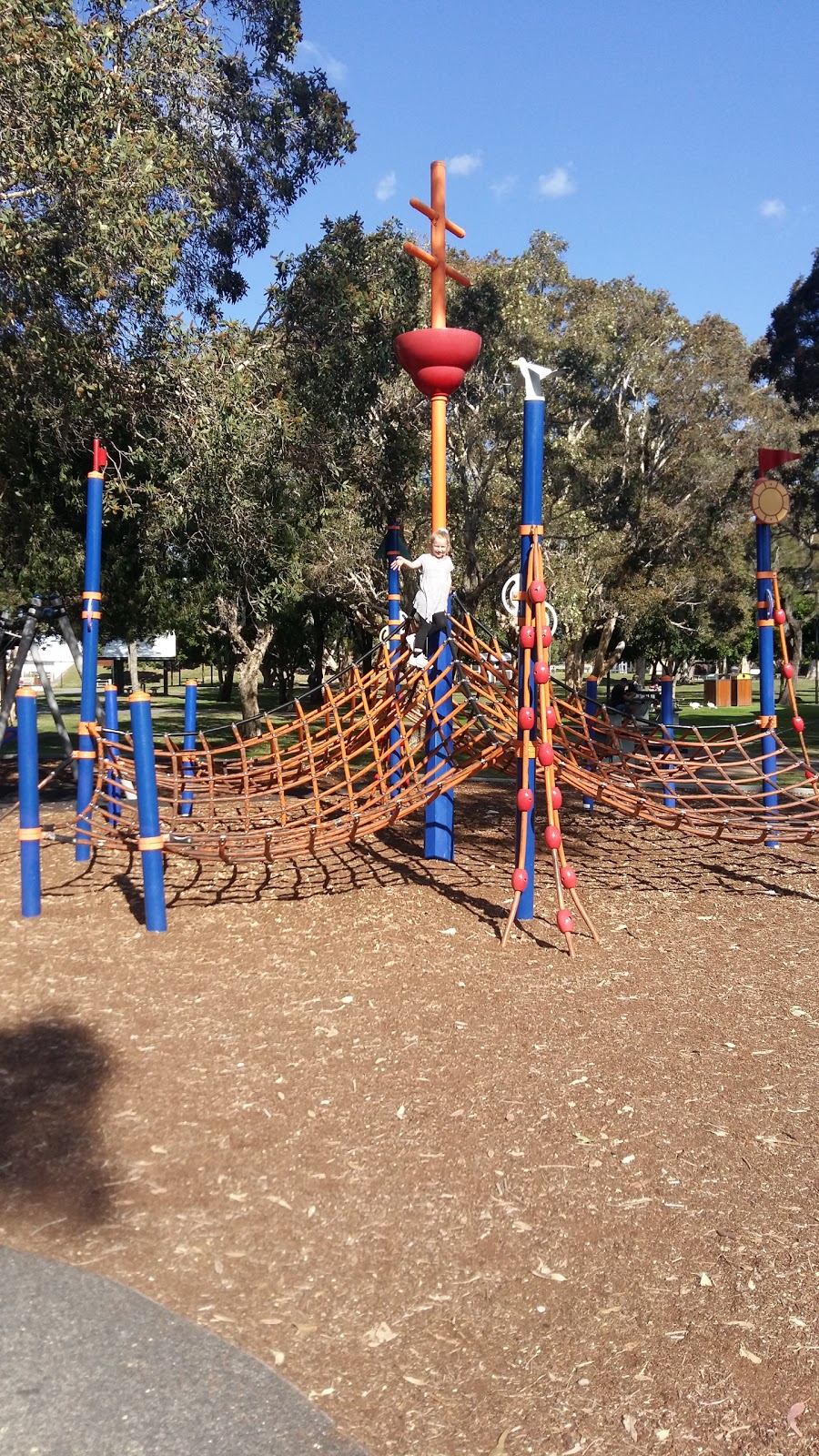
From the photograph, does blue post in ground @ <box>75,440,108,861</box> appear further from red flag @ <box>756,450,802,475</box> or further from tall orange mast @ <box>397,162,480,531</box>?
red flag @ <box>756,450,802,475</box>

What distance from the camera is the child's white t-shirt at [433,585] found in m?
7.43

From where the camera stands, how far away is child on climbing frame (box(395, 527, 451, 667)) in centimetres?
741

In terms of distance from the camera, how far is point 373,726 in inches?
315

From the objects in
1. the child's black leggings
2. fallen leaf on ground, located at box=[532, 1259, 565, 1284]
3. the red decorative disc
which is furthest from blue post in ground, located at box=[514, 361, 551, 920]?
Answer: fallen leaf on ground, located at box=[532, 1259, 565, 1284]

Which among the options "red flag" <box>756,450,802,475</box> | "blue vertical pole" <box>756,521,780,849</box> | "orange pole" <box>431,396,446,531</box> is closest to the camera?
"orange pole" <box>431,396,446,531</box>

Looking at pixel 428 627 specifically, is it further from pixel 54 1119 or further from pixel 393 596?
pixel 54 1119

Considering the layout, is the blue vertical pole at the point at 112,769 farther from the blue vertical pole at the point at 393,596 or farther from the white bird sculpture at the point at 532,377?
the white bird sculpture at the point at 532,377

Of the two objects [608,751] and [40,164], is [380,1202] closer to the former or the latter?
[608,751]

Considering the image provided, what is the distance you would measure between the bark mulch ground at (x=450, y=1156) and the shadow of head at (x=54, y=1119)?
0.04 feet

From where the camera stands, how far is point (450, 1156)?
146 inches

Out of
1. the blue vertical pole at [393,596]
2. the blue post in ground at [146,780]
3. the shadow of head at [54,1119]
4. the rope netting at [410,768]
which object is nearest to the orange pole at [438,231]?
the blue vertical pole at [393,596]

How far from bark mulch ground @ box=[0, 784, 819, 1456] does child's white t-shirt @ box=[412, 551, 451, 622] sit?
2110mm

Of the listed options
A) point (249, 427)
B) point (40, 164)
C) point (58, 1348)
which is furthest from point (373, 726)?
point (58, 1348)

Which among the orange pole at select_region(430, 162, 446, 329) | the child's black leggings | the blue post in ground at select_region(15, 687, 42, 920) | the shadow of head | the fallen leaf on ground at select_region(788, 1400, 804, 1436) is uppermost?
the orange pole at select_region(430, 162, 446, 329)
